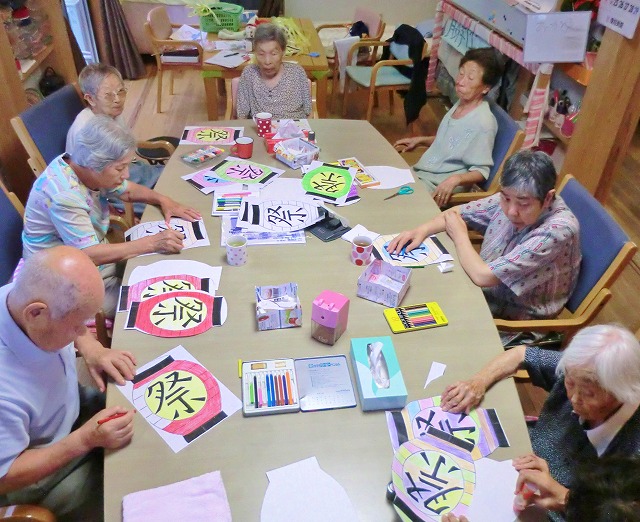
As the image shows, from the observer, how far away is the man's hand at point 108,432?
3.74 feet

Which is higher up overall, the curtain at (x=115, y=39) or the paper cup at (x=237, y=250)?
the paper cup at (x=237, y=250)

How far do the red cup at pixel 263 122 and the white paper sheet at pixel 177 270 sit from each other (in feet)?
3.55

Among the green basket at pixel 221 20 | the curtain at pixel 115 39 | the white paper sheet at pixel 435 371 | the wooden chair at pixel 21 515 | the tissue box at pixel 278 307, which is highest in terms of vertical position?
the green basket at pixel 221 20

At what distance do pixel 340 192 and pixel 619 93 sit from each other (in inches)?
73.5

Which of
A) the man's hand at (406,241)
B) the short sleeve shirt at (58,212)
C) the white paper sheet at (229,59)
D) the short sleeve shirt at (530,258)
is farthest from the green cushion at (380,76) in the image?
the short sleeve shirt at (58,212)

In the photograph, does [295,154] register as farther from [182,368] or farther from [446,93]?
[446,93]

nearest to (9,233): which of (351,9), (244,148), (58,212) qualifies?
(58,212)

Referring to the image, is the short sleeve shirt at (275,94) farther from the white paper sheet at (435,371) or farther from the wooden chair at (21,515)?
the wooden chair at (21,515)

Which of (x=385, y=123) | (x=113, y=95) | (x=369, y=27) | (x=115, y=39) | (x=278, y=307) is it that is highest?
(x=113, y=95)

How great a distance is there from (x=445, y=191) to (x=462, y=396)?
1374mm

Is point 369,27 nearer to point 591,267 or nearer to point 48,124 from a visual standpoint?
point 48,124

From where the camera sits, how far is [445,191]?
7.99ft

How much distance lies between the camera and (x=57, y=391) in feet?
4.16

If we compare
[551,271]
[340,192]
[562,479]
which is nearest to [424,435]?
[562,479]
